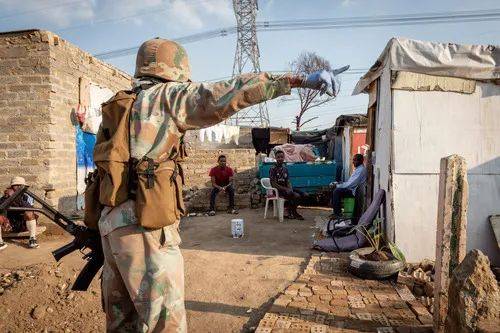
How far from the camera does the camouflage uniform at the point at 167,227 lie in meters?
1.75

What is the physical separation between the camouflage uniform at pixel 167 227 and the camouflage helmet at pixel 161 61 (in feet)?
0.41

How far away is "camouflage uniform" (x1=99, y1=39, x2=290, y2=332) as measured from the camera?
5.75ft

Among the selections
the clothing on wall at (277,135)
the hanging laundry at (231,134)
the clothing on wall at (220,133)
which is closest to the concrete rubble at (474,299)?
the clothing on wall at (220,133)

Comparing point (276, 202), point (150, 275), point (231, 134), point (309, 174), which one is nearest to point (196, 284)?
point (150, 275)

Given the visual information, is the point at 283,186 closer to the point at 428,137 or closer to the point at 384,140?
the point at 384,140

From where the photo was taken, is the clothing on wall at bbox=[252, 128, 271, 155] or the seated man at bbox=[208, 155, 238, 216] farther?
the clothing on wall at bbox=[252, 128, 271, 155]

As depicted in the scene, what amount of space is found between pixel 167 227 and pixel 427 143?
13.7 feet

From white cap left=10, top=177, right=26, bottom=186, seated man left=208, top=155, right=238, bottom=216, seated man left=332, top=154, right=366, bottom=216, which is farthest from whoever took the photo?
seated man left=208, top=155, right=238, bottom=216

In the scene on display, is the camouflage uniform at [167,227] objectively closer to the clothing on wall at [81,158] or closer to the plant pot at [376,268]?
the plant pot at [376,268]

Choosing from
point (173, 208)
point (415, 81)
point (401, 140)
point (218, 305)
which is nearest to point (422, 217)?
point (401, 140)

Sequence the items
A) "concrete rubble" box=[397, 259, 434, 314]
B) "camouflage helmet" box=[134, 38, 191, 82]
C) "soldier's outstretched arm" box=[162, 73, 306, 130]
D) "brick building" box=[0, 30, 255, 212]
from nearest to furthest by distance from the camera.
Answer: "soldier's outstretched arm" box=[162, 73, 306, 130] < "camouflage helmet" box=[134, 38, 191, 82] < "concrete rubble" box=[397, 259, 434, 314] < "brick building" box=[0, 30, 255, 212]

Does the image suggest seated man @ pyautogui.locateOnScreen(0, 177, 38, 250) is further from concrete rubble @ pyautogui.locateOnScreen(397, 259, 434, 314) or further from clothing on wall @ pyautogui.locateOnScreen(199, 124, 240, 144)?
clothing on wall @ pyautogui.locateOnScreen(199, 124, 240, 144)

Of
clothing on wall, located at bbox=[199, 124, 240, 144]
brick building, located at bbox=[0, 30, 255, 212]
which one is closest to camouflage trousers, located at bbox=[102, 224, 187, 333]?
brick building, located at bbox=[0, 30, 255, 212]

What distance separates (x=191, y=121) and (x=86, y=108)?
5892mm
